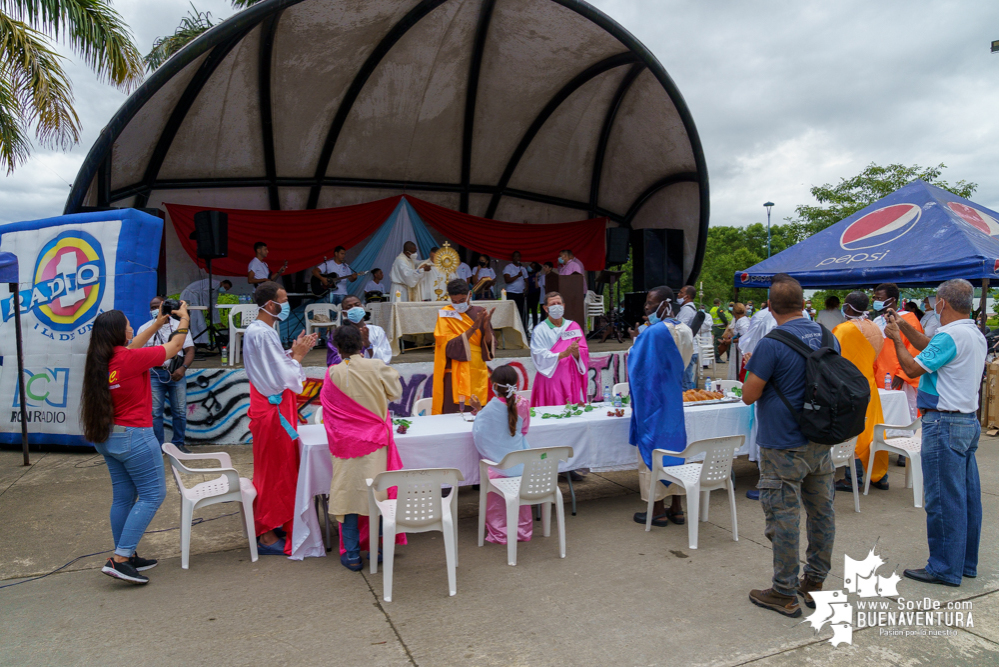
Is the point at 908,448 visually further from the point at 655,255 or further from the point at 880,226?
the point at 655,255

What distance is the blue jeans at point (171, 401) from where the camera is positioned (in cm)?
654

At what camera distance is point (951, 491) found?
11.7ft

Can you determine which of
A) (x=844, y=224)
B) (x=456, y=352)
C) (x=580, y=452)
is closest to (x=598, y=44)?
(x=844, y=224)

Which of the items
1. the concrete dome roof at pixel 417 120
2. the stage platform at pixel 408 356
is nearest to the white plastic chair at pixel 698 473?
the stage platform at pixel 408 356

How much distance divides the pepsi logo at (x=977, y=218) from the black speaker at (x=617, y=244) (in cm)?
558

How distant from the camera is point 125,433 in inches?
144

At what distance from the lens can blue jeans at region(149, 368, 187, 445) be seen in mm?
6543

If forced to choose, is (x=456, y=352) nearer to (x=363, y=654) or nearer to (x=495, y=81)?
(x=363, y=654)

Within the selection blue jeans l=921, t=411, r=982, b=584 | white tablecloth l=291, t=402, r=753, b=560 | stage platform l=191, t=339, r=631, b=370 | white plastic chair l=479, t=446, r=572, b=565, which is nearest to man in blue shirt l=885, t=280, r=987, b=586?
blue jeans l=921, t=411, r=982, b=584

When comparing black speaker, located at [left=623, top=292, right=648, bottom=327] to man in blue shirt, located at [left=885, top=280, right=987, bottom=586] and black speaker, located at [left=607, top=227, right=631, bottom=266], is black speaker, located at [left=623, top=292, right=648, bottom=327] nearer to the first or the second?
black speaker, located at [left=607, top=227, right=631, bottom=266]

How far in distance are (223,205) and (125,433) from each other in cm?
971

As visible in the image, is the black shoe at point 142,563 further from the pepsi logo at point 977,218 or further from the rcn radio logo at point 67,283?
the pepsi logo at point 977,218

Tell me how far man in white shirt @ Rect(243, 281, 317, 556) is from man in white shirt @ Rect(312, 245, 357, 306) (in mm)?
7265

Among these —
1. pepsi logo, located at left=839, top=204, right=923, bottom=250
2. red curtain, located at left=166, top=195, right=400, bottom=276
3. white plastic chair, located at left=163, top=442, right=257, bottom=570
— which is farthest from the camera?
red curtain, located at left=166, top=195, right=400, bottom=276
